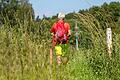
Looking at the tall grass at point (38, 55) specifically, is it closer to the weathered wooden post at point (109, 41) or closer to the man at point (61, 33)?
the weathered wooden post at point (109, 41)

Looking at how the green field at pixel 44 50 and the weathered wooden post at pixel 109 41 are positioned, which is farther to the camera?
the weathered wooden post at pixel 109 41

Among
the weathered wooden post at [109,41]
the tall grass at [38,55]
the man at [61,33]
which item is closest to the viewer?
the tall grass at [38,55]

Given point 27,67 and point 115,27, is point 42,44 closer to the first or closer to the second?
point 27,67

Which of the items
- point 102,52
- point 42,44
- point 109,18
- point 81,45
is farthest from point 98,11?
point 42,44

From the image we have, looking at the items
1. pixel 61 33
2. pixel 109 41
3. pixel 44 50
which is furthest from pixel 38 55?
pixel 61 33

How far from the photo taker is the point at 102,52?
797 cm

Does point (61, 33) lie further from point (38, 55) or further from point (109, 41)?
point (38, 55)

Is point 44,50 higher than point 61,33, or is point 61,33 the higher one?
point 61,33

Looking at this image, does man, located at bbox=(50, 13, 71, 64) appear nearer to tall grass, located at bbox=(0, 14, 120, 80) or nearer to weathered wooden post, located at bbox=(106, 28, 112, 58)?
weathered wooden post, located at bbox=(106, 28, 112, 58)

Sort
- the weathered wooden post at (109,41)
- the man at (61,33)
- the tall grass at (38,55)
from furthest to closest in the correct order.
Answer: the man at (61,33)
the weathered wooden post at (109,41)
the tall grass at (38,55)

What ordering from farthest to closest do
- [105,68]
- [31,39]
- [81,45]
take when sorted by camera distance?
[81,45], [105,68], [31,39]

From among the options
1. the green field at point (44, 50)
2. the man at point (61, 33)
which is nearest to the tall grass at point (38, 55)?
the green field at point (44, 50)

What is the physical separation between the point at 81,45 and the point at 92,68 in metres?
1.67

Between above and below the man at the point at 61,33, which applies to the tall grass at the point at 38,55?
below
